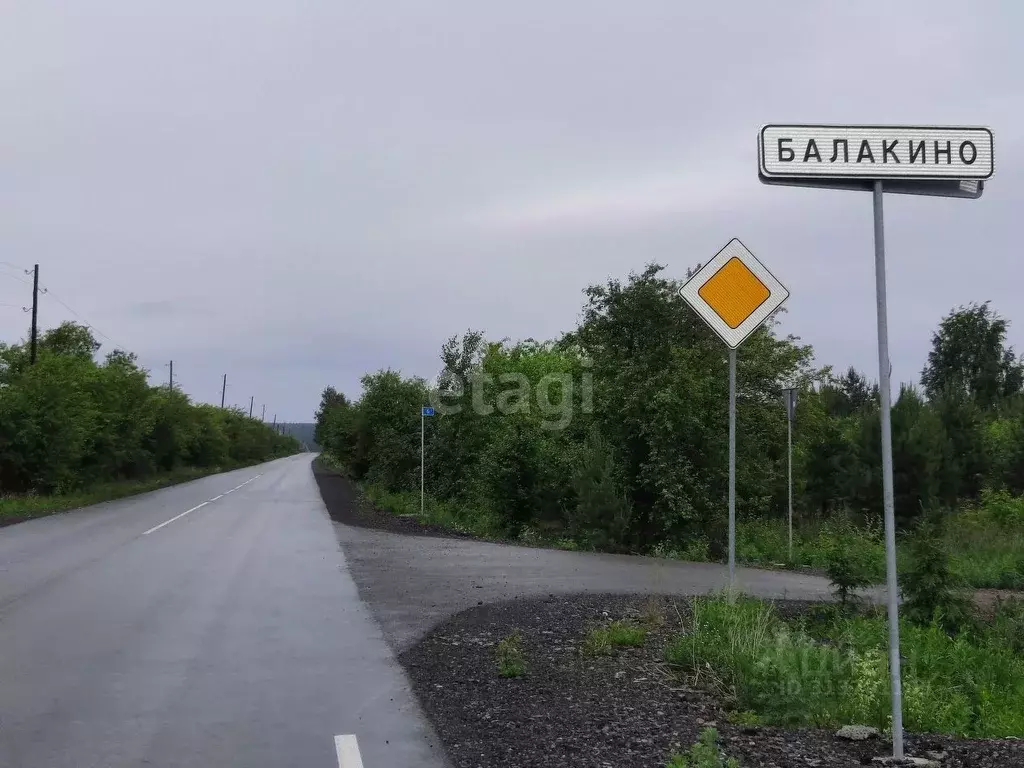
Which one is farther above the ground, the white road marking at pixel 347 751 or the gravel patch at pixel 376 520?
the gravel patch at pixel 376 520

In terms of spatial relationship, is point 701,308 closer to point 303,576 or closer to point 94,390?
point 303,576

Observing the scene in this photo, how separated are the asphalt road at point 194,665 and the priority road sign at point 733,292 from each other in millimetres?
3647

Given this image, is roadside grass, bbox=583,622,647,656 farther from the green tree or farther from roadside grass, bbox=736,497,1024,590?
the green tree

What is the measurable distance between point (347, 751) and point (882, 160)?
173 inches

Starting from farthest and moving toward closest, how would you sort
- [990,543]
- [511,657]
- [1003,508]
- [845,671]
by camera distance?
1. [1003,508]
2. [990,543]
3. [511,657]
4. [845,671]

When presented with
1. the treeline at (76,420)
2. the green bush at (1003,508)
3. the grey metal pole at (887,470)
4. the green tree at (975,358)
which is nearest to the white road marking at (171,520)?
the treeline at (76,420)

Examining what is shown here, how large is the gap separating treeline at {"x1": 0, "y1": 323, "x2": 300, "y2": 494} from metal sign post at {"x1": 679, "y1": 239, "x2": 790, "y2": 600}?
97.3ft

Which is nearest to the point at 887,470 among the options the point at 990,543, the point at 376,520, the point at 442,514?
the point at 990,543

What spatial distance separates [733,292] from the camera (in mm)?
7621

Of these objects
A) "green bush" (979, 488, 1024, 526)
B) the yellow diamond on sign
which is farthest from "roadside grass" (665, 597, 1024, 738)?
"green bush" (979, 488, 1024, 526)

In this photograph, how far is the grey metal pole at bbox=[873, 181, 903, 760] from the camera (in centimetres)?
500

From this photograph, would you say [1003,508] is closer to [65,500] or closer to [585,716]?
[585,716]

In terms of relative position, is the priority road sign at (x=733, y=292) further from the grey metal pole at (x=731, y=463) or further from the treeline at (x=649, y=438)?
the treeline at (x=649, y=438)

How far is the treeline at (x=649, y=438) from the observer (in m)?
20.8
